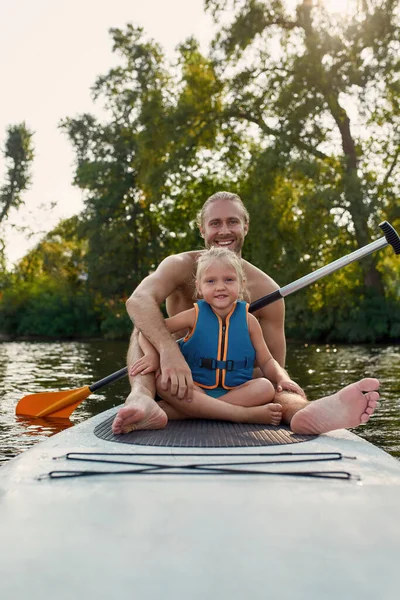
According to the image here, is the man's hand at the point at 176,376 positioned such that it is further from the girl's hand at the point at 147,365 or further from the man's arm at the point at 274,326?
the man's arm at the point at 274,326

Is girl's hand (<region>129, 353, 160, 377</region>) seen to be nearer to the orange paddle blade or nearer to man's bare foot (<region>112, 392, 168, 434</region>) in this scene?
man's bare foot (<region>112, 392, 168, 434</region>)

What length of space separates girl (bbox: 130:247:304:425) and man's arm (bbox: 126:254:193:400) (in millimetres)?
81

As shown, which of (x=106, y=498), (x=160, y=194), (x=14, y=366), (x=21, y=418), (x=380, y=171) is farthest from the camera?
(x=160, y=194)

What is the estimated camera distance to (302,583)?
4.83 feet

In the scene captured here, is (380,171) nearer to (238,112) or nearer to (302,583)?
(238,112)

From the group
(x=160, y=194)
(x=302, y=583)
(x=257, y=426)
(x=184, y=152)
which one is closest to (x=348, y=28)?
(x=184, y=152)

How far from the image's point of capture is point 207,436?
255 centimetres

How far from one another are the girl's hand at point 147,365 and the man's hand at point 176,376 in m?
0.09

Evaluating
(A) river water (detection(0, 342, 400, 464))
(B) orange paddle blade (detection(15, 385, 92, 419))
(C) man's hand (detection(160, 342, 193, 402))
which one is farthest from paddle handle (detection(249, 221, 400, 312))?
(B) orange paddle blade (detection(15, 385, 92, 419))

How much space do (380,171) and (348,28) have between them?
380 cm

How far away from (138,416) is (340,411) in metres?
0.70

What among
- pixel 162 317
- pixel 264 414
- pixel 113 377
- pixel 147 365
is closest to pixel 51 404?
pixel 113 377

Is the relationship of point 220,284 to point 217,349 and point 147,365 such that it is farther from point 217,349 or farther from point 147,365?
point 147,365

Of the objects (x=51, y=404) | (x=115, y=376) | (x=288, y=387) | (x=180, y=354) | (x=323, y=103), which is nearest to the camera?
(x=180, y=354)
